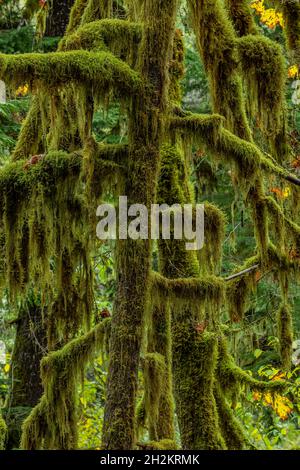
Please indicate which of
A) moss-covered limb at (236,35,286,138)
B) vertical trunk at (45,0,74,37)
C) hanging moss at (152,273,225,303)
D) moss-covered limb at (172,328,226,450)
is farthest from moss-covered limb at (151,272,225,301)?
vertical trunk at (45,0,74,37)

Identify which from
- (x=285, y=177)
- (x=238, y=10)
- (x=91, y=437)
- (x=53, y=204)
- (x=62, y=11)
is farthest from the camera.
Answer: (x=91, y=437)

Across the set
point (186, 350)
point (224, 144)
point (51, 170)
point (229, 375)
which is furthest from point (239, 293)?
point (51, 170)

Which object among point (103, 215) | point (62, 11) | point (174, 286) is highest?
point (62, 11)

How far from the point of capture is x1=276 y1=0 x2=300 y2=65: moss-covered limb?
20.4ft

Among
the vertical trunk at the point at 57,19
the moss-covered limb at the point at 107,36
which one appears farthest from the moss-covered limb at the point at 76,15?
the vertical trunk at the point at 57,19

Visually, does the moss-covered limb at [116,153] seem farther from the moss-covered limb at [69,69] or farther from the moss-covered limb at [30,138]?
the moss-covered limb at [30,138]

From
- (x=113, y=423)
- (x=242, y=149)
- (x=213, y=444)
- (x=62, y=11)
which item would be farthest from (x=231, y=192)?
(x=113, y=423)

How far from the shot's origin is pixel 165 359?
5.81 metres

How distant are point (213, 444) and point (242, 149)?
2671 mm

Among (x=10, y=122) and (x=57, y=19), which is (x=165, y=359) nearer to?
(x=10, y=122)

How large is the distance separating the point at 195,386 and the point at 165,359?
711 mm

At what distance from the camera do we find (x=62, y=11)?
9.88 meters

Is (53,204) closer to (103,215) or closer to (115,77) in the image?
(103,215)

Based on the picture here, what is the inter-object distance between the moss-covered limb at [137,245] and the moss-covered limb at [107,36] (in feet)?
0.37
